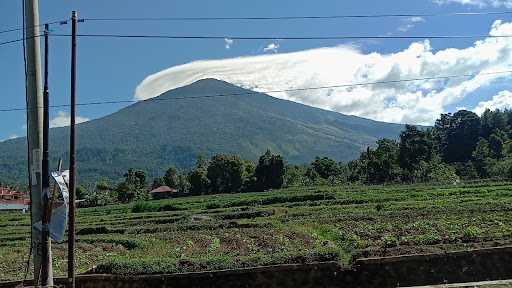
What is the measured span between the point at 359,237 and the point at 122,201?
7008cm

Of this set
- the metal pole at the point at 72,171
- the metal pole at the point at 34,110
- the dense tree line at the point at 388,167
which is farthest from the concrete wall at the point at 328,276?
the dense tree line at the point at 388,167

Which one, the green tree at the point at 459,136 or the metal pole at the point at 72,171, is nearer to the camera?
the metal pole at the point at 72,171

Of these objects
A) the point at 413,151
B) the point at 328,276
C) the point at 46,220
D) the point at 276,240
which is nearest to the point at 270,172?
the point at 413,151

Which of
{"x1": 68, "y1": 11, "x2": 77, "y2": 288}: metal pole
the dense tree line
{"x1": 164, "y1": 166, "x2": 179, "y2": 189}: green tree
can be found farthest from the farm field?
{"x1": 164, "y1": 166, "x2": 179, "y2": 189}: green tree

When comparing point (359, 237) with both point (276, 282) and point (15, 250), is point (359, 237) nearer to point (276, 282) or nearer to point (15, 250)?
point (276, 282)

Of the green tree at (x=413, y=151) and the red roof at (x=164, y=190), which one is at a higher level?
the green tree at (x=413, y=151)

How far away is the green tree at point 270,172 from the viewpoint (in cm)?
8650

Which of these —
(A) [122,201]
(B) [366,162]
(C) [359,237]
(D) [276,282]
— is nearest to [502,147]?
(B) [366,162]

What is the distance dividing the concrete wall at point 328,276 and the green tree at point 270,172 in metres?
71.8

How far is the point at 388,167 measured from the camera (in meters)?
81.1

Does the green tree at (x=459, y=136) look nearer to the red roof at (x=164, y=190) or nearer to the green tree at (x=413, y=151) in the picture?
the green tree at (x=413, y=151)

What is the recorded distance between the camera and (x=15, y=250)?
28.5m

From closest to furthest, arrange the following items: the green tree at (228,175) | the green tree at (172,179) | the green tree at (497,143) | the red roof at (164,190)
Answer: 1. the green tree at (497,143)
2. the green tree at (228,175)
3. the red roof at (164,190)
4. the green tree at (172,179)

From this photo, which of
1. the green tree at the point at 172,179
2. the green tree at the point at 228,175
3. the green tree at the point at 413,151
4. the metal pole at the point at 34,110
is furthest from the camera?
the green tree at the point at 172,179
